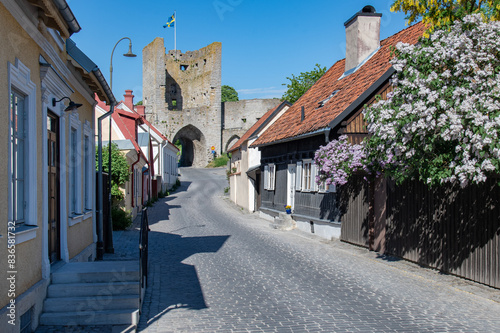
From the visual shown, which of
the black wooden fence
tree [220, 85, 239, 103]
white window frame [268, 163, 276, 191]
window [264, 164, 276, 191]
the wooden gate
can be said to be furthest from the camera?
tree [220, 85, 239, 103]

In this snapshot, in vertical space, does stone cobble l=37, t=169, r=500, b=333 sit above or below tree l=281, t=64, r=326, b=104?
below

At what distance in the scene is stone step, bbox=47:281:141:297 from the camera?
6.56 m

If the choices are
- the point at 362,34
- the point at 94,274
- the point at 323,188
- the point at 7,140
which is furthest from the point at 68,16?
the point at 362,34

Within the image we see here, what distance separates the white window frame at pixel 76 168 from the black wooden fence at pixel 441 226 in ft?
21.1

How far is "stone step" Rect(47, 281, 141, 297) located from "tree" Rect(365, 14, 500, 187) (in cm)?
445

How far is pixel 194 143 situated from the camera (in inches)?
2468

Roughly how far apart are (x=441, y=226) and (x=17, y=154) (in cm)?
719

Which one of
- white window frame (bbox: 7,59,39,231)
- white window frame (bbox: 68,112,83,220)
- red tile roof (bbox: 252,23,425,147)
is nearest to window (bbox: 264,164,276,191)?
red tile roof (bbox: 252,23,425,147)

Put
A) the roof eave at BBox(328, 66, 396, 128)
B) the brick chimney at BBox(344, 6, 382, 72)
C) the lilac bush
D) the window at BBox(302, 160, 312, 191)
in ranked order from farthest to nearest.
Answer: the brick chimney at BBox(344, 6, 382, 72) → the window at BBox(302, 160, 312, 191) → the roof eave at BBox(328, 66, 396, 128) → the lilac bush

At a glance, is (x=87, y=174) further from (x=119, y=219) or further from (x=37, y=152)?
(x=119, y=219)

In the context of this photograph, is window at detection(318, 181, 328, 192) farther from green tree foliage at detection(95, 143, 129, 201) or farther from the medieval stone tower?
the medieval stone tower

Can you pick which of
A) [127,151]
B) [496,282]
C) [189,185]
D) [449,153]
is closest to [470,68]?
[449,153]

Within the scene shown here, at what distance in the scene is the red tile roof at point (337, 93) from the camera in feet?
51.0

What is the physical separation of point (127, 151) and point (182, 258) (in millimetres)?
8771
